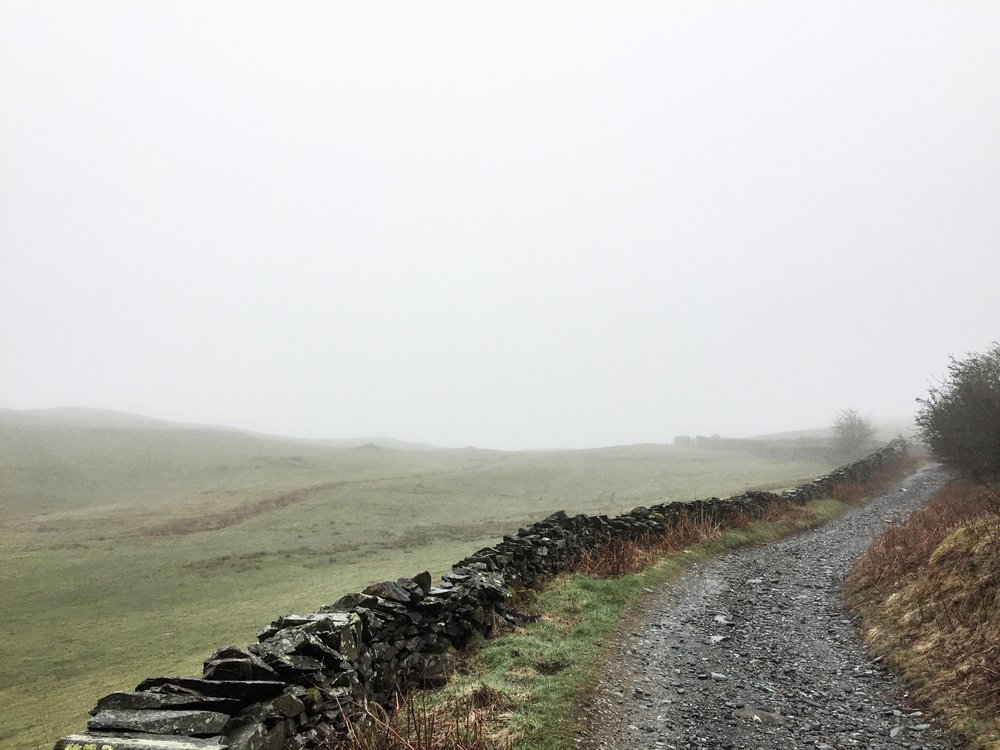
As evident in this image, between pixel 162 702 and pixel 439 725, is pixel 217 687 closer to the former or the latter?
pixel 162 702

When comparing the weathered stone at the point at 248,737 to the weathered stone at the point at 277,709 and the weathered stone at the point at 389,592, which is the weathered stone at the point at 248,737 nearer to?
the weathered stone at the point at 277,709

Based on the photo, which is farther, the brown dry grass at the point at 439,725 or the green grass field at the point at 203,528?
the green grass field at the point at 203,528

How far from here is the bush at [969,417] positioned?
24656mm

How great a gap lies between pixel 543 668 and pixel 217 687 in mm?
5307

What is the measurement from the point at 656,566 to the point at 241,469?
58.6m

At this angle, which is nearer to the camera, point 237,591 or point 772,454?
point 237,591

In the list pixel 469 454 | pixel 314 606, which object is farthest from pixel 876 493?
pixel 469 454

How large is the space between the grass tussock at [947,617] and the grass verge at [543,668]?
4.67 metres

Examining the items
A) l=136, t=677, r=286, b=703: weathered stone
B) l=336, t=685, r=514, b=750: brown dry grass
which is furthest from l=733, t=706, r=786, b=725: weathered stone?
l=136, t=677, r=286, b=703: weathered stone

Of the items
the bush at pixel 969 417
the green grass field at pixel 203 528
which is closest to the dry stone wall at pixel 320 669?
the green grass field at pixel 203 528

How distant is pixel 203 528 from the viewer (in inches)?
1436

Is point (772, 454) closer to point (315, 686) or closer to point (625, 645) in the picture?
point (625, 645)

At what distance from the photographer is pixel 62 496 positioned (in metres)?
48.3

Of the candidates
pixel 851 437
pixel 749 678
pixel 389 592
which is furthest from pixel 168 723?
pixel 851 437
